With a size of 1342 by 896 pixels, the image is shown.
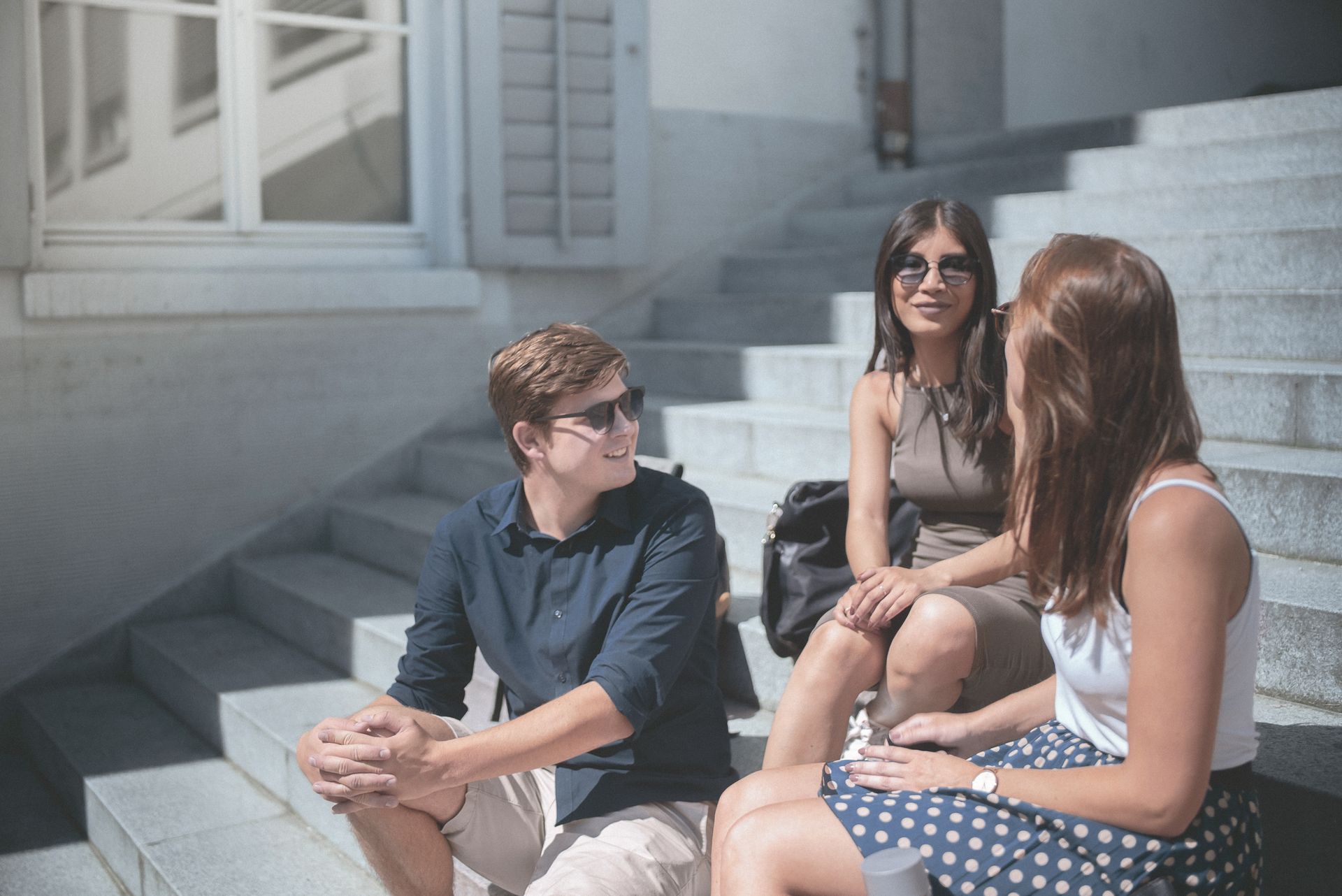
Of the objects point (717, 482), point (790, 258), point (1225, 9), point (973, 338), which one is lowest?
point (717, 482)

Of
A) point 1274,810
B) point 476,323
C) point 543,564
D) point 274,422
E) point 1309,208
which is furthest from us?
point 476,323

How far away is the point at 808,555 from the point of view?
8.47 feet

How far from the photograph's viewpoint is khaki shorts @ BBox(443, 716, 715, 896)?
1.88 m

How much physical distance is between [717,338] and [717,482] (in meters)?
1.32

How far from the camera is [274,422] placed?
4723 mm

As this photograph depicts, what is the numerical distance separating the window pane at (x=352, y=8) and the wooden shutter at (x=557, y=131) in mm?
392

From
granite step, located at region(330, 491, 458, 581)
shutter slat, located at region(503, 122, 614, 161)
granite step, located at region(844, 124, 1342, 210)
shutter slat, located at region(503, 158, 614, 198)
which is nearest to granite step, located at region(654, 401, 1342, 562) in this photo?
granite step, located at region(844, 124, 1342, 210)

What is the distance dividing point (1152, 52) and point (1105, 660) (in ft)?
21.5

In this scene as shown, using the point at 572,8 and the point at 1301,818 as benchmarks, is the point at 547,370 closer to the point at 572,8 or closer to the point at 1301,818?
the point at 1301,818

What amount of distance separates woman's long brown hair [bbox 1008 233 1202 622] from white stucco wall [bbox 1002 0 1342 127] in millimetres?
5149

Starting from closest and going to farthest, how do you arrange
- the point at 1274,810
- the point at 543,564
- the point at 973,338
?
1. the point at 1274,810
2. the point at 543,564
3. the point at 973,338

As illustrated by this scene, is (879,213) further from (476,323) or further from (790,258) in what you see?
(476,323)

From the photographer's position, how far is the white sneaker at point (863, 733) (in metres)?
2.31

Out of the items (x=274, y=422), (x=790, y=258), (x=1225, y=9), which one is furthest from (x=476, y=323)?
(x=1225, y=9)
